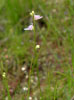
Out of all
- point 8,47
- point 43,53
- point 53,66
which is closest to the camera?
point 53,66

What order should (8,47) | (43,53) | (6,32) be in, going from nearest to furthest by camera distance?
(43,53), (8,47), (6,32)

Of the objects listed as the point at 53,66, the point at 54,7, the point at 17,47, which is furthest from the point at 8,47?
the point at 54,7

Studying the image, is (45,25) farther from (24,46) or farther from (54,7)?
(24,46)

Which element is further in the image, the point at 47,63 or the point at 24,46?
the point at 24,46

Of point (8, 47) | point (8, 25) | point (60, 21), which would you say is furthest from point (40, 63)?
point (8, 25)

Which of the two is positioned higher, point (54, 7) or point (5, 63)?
point (54, 7)

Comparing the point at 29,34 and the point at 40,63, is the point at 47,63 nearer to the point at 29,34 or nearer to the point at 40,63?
the point at 40,63
